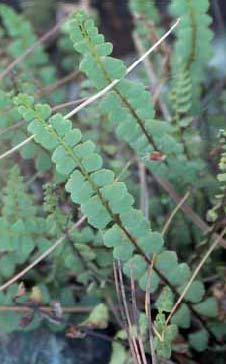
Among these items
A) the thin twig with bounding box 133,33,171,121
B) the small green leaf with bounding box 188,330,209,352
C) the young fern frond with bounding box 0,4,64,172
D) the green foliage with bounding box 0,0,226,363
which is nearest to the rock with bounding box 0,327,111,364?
the green foliage with bounding box 0,0,226,363

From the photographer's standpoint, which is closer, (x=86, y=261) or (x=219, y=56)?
(x=86, y=261)

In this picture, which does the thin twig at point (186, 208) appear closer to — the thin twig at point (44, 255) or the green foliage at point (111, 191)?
the green foliage at point (111, 191)

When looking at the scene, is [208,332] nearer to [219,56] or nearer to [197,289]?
[197,289]

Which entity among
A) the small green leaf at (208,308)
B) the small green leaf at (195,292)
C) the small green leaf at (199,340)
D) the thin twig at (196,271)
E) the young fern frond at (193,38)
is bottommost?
the small green leaf at (199,340)

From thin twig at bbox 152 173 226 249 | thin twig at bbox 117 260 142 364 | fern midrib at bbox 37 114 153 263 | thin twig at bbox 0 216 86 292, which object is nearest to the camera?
fern midrib at bbox 37 114 153 263

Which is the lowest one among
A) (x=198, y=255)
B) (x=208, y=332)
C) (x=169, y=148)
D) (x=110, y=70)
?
(x=208, y=332)

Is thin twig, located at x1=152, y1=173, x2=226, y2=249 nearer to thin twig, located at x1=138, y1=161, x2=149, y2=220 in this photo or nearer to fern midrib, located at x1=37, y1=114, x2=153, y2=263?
thin twig, located at x1=138, y1=161, x2=149, y2=220

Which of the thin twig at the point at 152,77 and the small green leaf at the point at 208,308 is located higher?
the thin twig at the point at 152,77

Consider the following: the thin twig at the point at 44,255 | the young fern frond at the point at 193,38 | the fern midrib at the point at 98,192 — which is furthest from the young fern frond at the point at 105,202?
the young fern frond at the point at 193,38

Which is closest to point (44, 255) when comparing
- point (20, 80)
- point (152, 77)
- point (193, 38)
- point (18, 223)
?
point (18, 223)

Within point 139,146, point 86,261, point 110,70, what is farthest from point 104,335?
point 110,70

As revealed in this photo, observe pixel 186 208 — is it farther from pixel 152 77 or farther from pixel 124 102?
pixel 152 77
